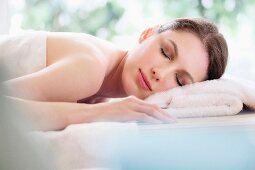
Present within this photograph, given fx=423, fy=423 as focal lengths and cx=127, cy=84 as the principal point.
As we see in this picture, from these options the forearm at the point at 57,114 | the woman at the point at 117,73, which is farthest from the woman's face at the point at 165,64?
the forearm at the point at 57,114

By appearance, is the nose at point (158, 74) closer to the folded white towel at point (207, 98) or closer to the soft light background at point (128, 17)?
the folded white towel at point (207, 98)

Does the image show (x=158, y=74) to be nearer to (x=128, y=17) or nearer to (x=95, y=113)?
(x=95, y=113)

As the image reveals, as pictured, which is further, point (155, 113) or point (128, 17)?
point (128, 17)

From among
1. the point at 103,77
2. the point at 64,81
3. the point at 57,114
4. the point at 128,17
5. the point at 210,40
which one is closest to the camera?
the point at 57,114

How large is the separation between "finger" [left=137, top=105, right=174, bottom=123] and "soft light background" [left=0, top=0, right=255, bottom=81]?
0.83 meters

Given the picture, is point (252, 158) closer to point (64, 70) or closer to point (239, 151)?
point (239, 151)

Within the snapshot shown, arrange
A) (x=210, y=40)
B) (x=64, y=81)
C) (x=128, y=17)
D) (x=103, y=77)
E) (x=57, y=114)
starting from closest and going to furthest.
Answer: (x=57, y=114) → (x=64, y=81) → (x=103, y=77) → (x=210, y=40) → (x=128, y=17)

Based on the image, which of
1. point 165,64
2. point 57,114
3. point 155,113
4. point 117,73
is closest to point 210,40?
point 165,64

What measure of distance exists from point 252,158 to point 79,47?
47 centimetres

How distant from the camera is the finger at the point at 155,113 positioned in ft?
2.66

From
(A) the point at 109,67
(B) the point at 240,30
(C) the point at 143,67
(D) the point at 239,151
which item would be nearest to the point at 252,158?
(D) the point at 239,151

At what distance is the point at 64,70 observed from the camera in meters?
0.90

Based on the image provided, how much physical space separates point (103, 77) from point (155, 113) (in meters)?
0.23

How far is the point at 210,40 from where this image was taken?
3.67 ft
